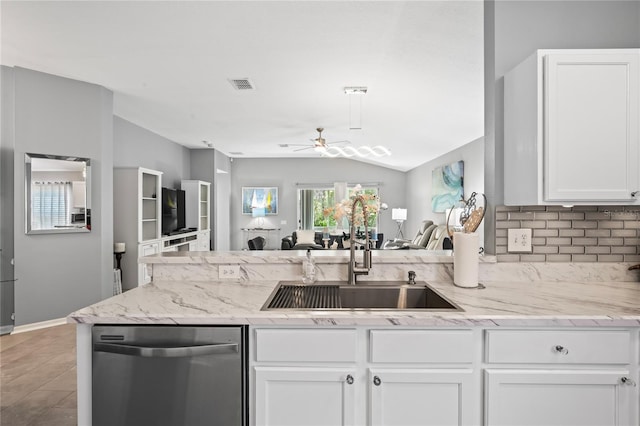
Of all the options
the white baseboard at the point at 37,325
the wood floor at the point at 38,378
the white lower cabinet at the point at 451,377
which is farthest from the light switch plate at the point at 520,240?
the white baseboard at the point at 37,325

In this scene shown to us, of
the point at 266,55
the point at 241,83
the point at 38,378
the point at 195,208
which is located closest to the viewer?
the point at 38,378

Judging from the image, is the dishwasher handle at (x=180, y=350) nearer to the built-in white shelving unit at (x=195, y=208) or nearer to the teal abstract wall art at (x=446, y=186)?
the teal abstract wall art at (x=446, y=186)

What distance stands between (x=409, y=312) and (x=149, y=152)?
6.30 metres

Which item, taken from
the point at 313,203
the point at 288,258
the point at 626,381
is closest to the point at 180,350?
the point at 288,258

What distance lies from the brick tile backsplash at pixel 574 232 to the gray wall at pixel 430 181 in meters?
3.14

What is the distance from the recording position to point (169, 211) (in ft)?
20.7

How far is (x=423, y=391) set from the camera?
1.35 m

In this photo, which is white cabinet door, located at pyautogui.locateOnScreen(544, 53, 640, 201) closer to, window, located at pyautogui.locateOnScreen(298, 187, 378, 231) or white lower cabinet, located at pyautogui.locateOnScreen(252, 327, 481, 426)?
white lower cabinet, located at pyautogui.locateOnScreen(252, 327, 481, 426)

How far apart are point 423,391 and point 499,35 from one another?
1.85m

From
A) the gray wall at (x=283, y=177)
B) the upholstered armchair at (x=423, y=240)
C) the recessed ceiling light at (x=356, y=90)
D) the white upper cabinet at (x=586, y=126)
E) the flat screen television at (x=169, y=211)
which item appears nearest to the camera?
the white upper cabinet at (x=586, y=126)

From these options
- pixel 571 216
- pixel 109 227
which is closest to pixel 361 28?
pixel 571 216

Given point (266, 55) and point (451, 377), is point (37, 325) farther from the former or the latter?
point (451, 377)

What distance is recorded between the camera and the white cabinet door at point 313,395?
4.45 ft

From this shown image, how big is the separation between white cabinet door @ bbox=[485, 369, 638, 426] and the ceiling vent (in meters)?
3.71
